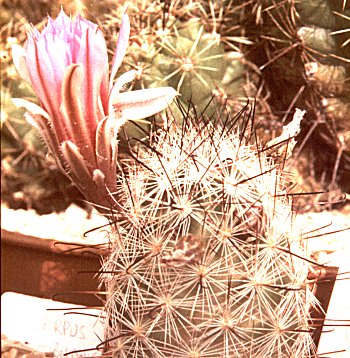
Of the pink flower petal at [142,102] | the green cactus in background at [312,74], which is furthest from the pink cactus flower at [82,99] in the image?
the green cactus in background at [312,74]

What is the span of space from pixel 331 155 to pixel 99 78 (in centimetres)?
24

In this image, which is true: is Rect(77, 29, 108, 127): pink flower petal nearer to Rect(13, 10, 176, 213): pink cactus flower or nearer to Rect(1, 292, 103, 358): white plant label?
Rect(13, 10, 176, 213): pink cactus flower

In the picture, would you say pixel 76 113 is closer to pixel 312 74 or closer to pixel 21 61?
pixel 21 61

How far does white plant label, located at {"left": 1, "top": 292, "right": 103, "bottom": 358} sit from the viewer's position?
717 millimetres

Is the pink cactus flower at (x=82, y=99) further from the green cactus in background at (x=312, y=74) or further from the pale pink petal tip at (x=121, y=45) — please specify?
the green cactus in background at (x=312, y=74)

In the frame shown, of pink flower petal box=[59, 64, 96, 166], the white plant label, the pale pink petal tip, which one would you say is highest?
the pale pink petal tip

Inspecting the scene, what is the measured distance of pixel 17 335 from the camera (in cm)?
79

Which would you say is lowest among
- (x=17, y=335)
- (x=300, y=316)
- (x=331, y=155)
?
(x=17, y=335)

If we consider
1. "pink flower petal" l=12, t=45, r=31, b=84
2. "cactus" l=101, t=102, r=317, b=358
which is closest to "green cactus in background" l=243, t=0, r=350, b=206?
"cactus" l=101, t=102, r=317, b=358

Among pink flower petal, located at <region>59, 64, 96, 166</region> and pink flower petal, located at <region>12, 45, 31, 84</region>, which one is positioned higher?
pink flower petal, located at <region>12, 45, 31, 84</region>

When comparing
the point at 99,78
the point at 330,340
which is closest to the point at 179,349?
the point at 330,340

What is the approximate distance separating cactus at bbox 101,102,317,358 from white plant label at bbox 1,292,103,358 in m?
0.12

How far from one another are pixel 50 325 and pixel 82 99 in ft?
0.87

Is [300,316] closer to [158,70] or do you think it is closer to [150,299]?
[150,299]
